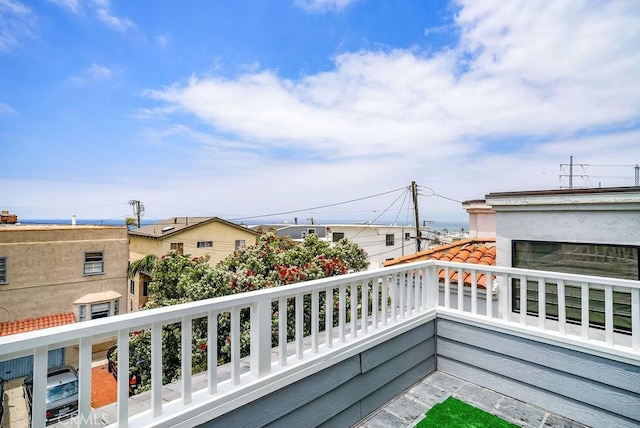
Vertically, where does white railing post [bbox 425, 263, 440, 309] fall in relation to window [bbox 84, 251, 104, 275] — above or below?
above

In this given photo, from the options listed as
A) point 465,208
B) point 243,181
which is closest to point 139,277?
point 243,181

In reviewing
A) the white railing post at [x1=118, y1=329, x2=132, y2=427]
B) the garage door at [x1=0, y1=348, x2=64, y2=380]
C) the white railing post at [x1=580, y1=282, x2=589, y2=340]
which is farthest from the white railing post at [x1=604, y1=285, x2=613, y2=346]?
the garage door at [x1=0, y1=348, x2=64, y2=380]

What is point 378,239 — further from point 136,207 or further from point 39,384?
point 39,384

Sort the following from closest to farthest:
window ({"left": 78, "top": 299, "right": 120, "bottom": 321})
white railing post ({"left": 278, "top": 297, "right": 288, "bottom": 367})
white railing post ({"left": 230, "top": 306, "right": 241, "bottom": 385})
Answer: white railing post ({"left": 230, "top": 306, "right": 241, "bottom": 385}) → white railing post ({"left": 278, "top": 297, "right": 288, "bottom": 367}) → window ({"left": 78, "top": 299, "right": 120, "bottom": 321})

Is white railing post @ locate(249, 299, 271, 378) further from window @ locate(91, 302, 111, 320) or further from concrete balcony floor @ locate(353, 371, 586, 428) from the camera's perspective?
window @ locate(91, 302, 111, 320)

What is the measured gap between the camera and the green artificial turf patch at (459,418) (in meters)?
2.49

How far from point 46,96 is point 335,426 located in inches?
528

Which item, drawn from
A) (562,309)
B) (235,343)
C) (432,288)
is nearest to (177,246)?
(432,288)

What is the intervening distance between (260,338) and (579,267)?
384 centimetres

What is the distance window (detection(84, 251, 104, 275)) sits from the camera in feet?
46.0

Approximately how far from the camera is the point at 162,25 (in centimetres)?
700

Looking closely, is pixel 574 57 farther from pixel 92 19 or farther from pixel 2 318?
pixel 2 318

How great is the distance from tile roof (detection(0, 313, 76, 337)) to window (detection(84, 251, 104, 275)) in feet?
6.66

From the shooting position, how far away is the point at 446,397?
2.87 meters
